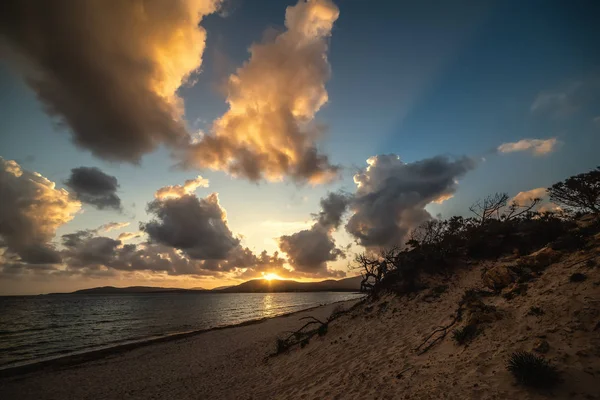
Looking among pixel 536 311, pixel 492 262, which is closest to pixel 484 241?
pixel 492 262

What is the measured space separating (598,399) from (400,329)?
9197 millimetres

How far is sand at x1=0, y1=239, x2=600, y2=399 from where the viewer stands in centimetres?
637

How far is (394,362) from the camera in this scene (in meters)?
9.52

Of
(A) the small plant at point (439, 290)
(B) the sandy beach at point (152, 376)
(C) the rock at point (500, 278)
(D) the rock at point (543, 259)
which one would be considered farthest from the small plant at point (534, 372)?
(A) the small plant at point (439, 290)

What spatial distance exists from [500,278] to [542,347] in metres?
6.28

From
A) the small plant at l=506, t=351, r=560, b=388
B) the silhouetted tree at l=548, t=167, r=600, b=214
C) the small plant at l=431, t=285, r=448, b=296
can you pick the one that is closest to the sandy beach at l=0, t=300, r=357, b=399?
the small plant at l=506, t=351, r=560, b=388

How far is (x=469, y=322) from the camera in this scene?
9.31 meters

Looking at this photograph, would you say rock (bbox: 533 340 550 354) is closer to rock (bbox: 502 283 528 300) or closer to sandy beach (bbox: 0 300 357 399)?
rock (bbox: 502 283 528 300)

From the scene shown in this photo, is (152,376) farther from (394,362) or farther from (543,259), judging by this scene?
(543,259)

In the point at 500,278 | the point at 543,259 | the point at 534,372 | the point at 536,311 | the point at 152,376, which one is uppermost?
the point at 543,259

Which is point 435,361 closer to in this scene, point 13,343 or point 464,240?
point 464,240

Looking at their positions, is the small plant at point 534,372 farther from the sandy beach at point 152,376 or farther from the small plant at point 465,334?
the sandy beach at point 152,376

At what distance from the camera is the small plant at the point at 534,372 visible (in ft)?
18.1

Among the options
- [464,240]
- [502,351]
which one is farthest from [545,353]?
[464,240]
